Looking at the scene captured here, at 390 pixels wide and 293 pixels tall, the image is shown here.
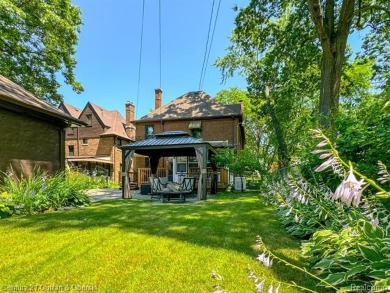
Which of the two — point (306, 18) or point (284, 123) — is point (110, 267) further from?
point (284, 123)

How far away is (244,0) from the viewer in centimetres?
1059

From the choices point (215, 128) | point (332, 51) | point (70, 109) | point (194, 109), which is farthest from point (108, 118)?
point (332, 51)

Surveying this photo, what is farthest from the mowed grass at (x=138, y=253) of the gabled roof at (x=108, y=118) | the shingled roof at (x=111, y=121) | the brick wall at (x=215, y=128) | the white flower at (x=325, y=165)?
the gabled roof at (x=108, y=118)

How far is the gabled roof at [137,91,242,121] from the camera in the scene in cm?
1989

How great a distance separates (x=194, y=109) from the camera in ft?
69.5

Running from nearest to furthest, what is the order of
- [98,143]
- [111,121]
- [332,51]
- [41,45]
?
1. [332,51]
2. [41,45]
3. [98,143]
4. [111,121]

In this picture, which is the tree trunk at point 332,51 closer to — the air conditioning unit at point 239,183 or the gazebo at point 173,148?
the gazebo at point 173,148

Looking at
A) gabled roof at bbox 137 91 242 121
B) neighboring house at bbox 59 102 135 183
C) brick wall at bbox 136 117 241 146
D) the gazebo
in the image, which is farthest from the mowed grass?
neighboring house at bbox 59 102 135 183

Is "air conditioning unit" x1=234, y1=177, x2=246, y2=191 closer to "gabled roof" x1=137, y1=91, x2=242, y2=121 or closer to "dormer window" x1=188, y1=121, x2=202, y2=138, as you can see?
"gabled roof" x1=137, y1=91, x2=242, y2=121

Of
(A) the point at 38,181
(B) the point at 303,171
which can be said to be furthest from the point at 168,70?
(B) the point at 303,171

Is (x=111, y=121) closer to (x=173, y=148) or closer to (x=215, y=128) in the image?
(x=215, y=128)

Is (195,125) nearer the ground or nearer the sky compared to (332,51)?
nearer the ground

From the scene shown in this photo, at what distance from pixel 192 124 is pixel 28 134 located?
12616 mm

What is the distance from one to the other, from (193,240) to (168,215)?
2401 millimetres
